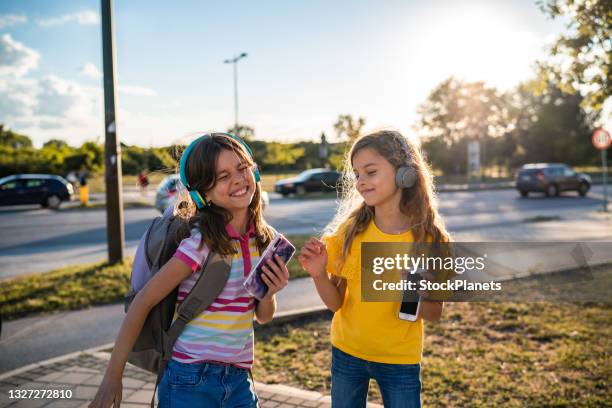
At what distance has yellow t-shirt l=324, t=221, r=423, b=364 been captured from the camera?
2.16 meters

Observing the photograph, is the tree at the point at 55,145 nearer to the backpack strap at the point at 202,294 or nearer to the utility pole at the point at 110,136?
the utility pole at the point at 110,136

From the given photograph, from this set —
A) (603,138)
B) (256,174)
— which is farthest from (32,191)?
(256,174)

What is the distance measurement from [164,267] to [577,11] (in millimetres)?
8047

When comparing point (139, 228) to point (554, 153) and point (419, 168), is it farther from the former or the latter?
point (554, 153)

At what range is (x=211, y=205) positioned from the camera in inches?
85.7

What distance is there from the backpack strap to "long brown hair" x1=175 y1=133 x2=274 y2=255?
2.0 inches

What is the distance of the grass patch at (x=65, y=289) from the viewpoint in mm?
6114

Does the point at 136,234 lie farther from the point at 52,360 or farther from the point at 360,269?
the point at 360,269

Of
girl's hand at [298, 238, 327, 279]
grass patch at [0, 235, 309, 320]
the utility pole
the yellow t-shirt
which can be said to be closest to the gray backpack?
girl's hand at [298, 238, 327, 279]

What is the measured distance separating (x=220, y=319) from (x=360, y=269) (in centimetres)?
62

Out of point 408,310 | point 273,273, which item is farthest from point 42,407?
point 408,310

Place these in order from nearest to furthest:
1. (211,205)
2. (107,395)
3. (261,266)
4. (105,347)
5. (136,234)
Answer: (107,395), (261,266), (211,205), (105,347), (136,234)

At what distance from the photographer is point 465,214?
57.3 ft

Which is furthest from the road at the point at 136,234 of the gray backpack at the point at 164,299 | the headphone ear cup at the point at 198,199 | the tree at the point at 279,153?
the tree at the point at 279,153
